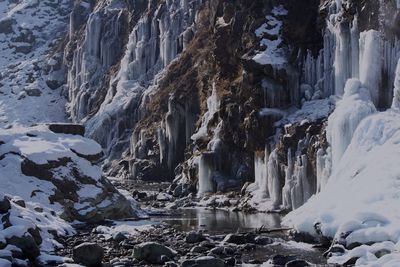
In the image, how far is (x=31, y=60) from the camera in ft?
518

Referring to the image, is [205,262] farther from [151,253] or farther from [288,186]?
[288,186]

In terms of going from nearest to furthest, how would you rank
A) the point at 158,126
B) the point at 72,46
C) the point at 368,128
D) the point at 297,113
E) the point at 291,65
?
the point at 368,128 < the point at 297,113 < the point at 291,65 < the point at 158,126 < the point at 72,46

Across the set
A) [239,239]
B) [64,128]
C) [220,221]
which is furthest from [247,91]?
[239,239]

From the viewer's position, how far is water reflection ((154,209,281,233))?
39.5m

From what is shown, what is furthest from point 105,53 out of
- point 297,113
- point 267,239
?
point 267,239

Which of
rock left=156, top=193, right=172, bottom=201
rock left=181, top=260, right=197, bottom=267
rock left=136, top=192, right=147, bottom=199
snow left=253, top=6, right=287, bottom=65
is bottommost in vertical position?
rock left=156, top=193, right=172, bottom=201

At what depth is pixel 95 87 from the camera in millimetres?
127312

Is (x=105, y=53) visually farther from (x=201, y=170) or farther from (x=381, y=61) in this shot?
(x=381, y=61)

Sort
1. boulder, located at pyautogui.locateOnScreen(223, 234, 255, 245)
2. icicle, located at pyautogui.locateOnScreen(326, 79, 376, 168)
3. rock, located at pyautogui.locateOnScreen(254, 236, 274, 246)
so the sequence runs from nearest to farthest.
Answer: rock, located at pyautogui.locateOnScreen(254, 236, 274, 246), boulder, located at pyautogui.locateOnScreen(223, 234, 255, 245), icicle, located at pyautogui.locateOnScreen(326, 79, 376, 168)

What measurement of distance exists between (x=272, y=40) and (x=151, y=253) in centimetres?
3462

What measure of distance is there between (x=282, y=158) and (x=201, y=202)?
9726mm

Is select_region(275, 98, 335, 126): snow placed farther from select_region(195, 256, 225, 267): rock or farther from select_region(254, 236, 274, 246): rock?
select_region(195, 256, 225, 267): rock

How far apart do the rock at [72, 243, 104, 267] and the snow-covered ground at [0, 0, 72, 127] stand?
343ft

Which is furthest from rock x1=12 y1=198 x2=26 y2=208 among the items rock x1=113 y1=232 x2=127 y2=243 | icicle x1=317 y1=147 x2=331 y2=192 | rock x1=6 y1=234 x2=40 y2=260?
icicle x1=317 y1=147 x2=331 y2=192
